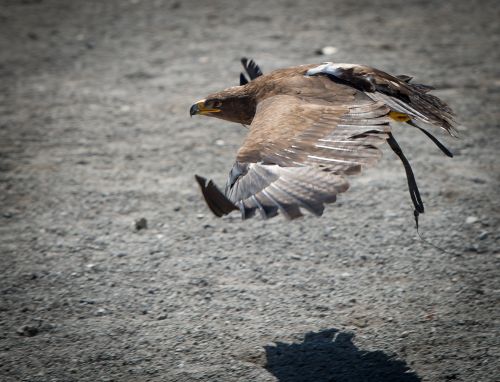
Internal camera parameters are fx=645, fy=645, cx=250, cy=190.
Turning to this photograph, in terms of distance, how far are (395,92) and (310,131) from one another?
0.80 metres

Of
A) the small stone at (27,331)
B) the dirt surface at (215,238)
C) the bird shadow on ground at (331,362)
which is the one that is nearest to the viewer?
the bird shadow on ground at (331,362)

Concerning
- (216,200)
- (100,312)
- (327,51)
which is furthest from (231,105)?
(327,51)

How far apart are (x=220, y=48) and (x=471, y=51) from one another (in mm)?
3145

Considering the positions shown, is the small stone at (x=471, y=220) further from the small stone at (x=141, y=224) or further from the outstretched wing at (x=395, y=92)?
the small stone at (x=141, y=224)

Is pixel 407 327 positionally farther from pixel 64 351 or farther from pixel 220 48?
pixel 220 48

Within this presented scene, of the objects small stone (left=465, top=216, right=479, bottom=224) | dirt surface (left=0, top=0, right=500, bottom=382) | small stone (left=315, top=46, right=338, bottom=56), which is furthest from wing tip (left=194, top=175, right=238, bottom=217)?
small stone (left=315, top=46, right=338, bottom=56)

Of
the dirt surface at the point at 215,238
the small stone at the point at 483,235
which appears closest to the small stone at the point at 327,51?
the dirt surface at the point at 215,238

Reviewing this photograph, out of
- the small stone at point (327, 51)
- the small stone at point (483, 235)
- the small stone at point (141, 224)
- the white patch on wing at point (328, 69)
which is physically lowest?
the small stone at point (483, 235)

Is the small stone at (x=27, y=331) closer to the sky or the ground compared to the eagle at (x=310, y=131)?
closer to the ground

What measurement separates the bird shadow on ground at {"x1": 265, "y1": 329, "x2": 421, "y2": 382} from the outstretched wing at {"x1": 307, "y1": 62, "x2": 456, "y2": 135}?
1.49m

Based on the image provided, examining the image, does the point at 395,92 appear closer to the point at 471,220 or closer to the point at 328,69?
the point at 328,69

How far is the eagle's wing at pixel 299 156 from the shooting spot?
3264 mm

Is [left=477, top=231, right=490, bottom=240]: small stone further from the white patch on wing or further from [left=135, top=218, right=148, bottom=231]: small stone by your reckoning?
[left=135, top=218, right=148, bottom=231]: small stone

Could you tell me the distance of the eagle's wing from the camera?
3264 mm
